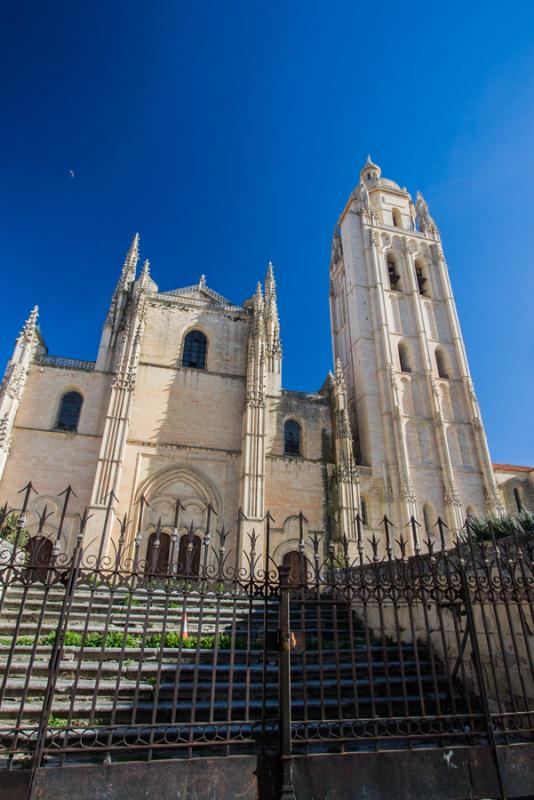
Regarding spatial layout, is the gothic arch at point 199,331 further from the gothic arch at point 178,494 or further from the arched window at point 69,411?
the gothic arch at point 178,494

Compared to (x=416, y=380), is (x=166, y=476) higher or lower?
lower

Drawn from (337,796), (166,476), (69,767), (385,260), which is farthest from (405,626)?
(385,260)

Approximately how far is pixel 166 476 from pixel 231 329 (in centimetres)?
834

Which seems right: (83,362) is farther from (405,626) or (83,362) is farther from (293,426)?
(405,626)

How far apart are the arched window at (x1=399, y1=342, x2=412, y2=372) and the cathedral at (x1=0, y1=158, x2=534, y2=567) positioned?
0.24 feet

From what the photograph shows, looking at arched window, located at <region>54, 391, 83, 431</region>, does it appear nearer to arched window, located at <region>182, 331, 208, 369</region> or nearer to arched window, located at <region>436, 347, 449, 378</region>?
arched window, located at <region>182, 331, 208, 369</region>

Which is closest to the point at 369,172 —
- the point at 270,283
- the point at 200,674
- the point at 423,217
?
the point at 423,217

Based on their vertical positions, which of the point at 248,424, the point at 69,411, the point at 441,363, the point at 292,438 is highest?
the point at 441,363

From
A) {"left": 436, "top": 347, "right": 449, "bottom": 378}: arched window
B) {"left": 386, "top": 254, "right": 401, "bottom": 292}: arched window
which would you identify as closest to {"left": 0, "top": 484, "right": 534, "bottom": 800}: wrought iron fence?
{"left": 436, "top": 347, "right": 449, "bottom": 378}: arched window

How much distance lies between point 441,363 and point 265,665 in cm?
2488

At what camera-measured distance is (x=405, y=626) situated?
315 inches

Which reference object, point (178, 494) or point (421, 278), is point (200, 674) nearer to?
point (178, 494)

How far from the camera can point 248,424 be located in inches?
756

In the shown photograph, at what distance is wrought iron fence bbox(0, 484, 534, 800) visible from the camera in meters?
4.15
